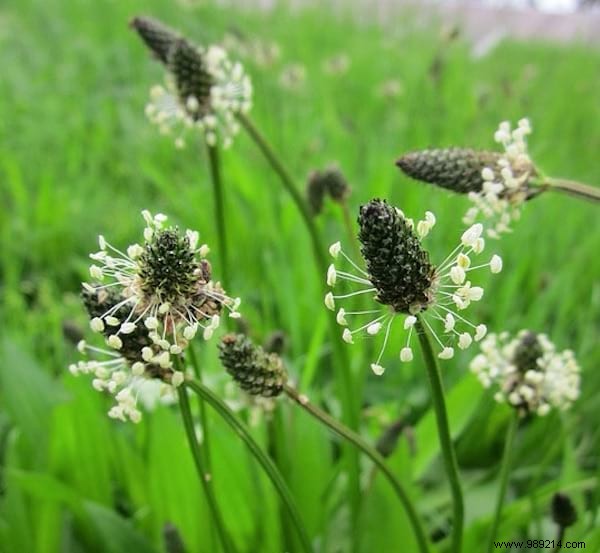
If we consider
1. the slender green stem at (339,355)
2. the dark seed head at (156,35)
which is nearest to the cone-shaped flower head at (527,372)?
the slender green stem at (339,355)

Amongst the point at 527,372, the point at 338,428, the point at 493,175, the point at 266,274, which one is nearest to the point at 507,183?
the point at 493,175

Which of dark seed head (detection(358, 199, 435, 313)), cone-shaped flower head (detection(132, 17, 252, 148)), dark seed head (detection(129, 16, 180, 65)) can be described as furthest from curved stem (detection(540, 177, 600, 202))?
dark seed head (detection(129, 16, 180, 65))

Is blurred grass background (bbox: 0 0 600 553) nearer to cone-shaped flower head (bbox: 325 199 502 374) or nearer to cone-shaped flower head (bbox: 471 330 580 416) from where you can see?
cone-shaped flower head (bbox: 471 330 580 416)

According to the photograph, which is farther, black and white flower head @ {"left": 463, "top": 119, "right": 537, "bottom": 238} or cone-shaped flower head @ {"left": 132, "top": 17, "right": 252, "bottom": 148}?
cone-shaped flower head @ {"left": 132, "top": 17, "right": 252, "bottom": 148}

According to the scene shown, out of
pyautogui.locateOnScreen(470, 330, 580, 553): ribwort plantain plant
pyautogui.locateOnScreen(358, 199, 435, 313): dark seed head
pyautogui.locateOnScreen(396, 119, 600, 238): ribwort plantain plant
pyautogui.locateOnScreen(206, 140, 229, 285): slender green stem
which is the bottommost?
pyautogui.locateOnScreen(358, 199, 435, 313): dark seed head

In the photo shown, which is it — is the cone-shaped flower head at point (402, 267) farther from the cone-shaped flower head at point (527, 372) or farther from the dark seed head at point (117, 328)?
the cone-shaped flower head at point (527, 372)

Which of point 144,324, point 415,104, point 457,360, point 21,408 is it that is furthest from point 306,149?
point 144,324

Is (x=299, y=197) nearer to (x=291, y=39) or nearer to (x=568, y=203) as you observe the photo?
(x=568, y=203)
